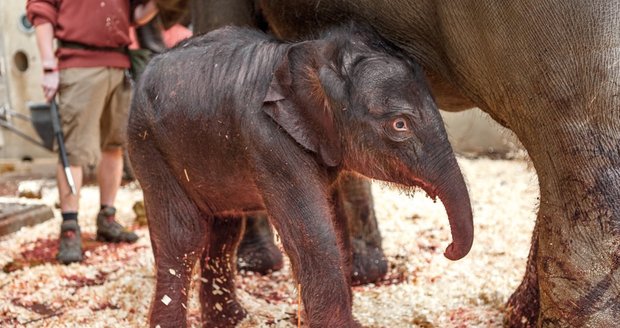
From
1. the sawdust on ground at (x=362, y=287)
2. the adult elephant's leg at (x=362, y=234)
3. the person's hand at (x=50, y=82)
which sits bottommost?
the sawdust on ground at (x=362, y=287)

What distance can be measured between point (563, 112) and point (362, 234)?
185 centimetres

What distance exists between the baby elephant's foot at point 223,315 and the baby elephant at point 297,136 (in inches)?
18.1

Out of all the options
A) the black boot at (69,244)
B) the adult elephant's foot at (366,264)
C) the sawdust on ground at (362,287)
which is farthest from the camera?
the black boot at (69,244)

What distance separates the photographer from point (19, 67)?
29.3 ft

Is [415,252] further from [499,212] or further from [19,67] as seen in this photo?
[19,67]

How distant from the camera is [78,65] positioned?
15.1ft

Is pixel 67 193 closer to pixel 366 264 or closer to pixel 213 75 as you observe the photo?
pixel 366 264

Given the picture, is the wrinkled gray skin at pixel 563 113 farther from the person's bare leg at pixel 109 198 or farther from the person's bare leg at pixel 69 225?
the person's bare leg at pixel 109 198

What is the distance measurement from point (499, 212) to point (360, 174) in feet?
11.1

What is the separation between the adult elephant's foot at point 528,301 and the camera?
9.07ft

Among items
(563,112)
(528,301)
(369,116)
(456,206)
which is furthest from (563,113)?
(528,301)

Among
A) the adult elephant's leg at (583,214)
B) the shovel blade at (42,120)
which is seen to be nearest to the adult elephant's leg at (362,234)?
the adult elephant's leg at (583,214)

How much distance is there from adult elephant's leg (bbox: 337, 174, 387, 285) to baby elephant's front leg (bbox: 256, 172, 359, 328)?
1396 mm

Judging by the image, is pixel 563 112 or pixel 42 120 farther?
pixel 42 120
